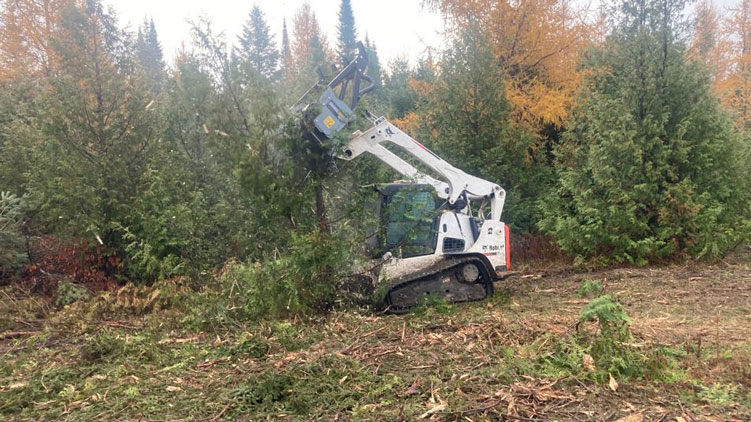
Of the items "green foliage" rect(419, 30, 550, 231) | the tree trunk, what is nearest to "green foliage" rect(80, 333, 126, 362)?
the tree trunk

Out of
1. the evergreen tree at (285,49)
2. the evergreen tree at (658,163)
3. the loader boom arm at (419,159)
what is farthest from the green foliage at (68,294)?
the evergreen tree at (285,49)

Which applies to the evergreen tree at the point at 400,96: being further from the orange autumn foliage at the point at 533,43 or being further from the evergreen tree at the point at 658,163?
the evergreen tree at the point at 658,163

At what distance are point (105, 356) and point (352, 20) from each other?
45891 mm

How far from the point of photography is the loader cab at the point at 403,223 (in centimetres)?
753

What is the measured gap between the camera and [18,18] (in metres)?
16.3

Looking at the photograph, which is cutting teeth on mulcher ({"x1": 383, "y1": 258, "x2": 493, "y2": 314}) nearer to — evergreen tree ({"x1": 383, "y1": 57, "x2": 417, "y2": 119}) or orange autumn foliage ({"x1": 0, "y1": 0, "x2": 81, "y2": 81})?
evergreen tree ({"x1": 383, "y1": 57, "x2": 417, "y2": 119})

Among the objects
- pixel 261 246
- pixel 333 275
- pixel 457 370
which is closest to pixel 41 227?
pixel 261 246

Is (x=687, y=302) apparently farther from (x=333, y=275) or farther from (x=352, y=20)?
(x=352, y=20)

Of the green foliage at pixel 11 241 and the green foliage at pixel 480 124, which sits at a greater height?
the green foliage at pixel 480 124

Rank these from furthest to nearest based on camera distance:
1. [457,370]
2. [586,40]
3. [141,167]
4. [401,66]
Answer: [401,66] < [586,40] < [141,167] < [457,370]

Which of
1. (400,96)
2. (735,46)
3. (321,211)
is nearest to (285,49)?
(400,96)

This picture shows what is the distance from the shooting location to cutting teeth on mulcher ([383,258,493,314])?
294 inches

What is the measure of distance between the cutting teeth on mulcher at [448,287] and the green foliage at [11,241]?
650 cm

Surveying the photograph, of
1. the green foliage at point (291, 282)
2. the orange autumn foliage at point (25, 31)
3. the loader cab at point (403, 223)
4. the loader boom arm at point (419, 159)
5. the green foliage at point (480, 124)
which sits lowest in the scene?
the green foliage at point (291, 282)
